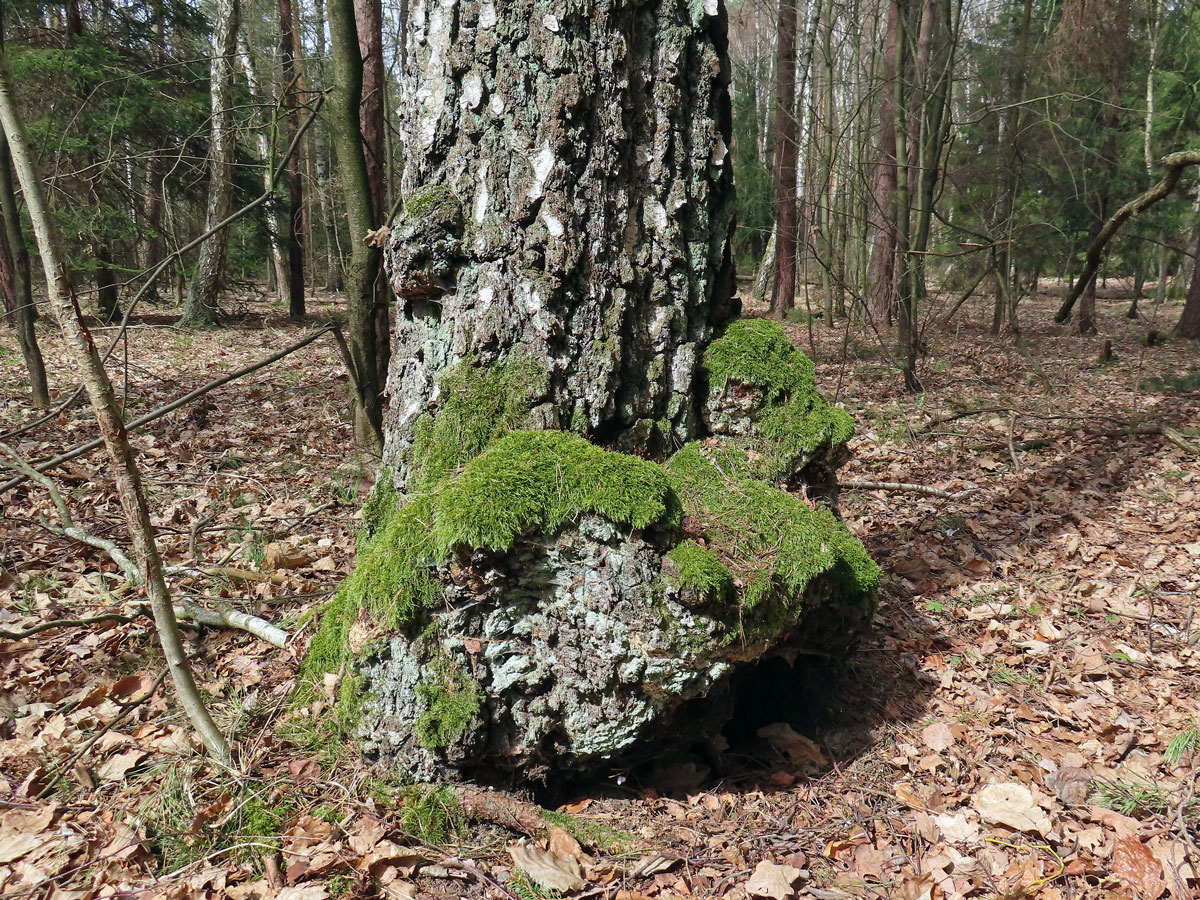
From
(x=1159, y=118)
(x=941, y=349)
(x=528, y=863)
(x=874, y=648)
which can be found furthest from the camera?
A: (x=1159, y=118)

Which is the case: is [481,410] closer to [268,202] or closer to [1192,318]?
[268,202]

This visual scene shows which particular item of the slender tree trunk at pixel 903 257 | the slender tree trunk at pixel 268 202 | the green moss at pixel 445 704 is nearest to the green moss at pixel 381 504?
the green moss at pixel 445 704

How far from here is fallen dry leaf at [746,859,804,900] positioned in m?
2.10

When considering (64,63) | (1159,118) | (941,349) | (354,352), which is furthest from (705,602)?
(1159,118)

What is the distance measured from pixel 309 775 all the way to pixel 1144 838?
9.13ft

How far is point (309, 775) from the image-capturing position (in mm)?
2299

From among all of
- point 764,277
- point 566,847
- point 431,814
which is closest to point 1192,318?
point 764,277

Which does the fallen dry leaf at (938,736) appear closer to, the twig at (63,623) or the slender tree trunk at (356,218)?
the twig at (63,623)

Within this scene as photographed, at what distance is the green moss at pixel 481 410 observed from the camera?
100 inches

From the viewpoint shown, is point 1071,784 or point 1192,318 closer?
point 1071,784

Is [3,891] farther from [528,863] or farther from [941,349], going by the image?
[941,349]

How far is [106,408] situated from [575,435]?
1.47 metres

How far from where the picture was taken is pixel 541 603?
2307 millimetres

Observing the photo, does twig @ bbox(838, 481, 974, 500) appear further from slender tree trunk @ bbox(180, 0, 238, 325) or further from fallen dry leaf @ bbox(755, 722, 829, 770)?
slender tree trunk @ bbox(180, 0, 238, 325)
